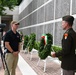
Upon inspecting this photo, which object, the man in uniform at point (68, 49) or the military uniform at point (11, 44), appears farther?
the military uniform at point (11, 44)

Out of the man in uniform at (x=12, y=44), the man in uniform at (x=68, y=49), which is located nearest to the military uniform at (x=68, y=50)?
the man in uniform at (x=68, y=49)

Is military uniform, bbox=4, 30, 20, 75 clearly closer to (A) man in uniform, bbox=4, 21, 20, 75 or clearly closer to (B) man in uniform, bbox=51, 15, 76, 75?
(A) man in uniform, bbox=4, 21, 20, 75

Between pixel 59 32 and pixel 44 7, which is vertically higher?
pixel 44 7

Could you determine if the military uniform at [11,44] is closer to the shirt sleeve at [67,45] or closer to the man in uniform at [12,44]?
the man in uniform at [12,44]

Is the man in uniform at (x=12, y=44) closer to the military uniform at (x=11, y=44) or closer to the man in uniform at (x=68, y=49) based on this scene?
the military uniform at (x=11, y=44)

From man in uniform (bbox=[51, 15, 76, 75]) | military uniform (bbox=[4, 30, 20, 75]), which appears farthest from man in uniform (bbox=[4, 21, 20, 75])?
man in uniform (bbox=[51, 15, 76, 75])

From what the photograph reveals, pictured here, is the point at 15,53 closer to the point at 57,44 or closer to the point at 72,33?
the point at 72,33

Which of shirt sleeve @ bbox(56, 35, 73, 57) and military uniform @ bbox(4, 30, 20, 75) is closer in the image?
shirt sleeve @ bbox(56, 35, 73, 57)

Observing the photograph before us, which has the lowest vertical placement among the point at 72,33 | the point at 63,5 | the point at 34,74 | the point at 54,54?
the point at 34,74

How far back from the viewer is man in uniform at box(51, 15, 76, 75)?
4.36m

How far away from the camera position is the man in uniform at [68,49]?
172 inches

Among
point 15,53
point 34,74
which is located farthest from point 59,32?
point 15,53

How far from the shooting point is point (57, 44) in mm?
13227

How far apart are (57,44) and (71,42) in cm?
886
